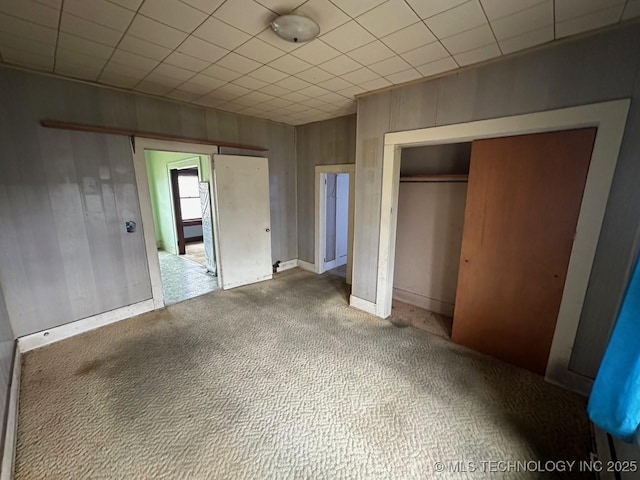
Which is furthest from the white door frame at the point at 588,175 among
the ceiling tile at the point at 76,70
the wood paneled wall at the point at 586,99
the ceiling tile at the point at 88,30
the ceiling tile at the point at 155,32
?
the ceiling tile at the point at 76,70

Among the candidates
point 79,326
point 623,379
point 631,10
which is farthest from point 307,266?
point 631,10

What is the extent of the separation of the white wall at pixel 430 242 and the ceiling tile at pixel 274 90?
1.77 m

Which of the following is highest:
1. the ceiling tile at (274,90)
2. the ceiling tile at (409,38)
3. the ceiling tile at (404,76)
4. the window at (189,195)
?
the ceiling tile at (274,90)

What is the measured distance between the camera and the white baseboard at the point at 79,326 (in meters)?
2.45

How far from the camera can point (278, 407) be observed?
5.98 feet

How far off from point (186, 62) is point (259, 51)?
677mm

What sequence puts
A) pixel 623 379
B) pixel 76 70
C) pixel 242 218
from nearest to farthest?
pixel 623 379
pixel 76 70
pixel 242 218

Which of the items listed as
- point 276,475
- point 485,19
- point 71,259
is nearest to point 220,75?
point 485,19

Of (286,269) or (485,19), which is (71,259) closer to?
(286,269)

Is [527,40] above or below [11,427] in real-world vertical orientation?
above

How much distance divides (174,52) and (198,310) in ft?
8.71

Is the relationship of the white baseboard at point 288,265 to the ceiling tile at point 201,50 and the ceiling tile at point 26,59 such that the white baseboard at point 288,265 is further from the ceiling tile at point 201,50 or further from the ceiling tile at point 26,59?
the ceiling tile at point 26,59

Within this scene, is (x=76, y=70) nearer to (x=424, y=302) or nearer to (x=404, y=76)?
(x=404, y=76)

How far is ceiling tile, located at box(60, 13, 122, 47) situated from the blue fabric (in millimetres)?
3310
